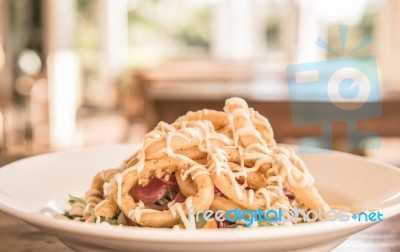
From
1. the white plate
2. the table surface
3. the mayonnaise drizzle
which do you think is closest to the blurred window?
the white plate

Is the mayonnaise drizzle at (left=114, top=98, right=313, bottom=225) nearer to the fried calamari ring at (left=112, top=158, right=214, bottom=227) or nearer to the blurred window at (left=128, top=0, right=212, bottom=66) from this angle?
the fried calamari ring at (left=112, top=158, right=214, bottom=227)

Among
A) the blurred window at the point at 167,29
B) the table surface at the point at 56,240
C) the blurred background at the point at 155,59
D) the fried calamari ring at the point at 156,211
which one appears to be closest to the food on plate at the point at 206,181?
the fried calamari ring at the point at 156,211

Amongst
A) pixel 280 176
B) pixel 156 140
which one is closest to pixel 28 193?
pixel 156 140

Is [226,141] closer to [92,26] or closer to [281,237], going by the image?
[281,237]

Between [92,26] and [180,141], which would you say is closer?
[180,141]

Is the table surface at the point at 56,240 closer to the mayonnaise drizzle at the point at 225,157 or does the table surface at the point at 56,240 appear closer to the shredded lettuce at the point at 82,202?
the shredded lettuce at the point at 82,202

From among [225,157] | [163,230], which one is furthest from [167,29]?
[163,230]

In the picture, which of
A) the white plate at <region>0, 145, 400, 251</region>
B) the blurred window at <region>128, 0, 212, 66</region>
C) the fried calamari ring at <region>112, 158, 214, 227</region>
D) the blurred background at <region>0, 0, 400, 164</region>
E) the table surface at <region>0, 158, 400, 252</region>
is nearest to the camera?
the white plate at <region>0, 145, 400, 251</region>
